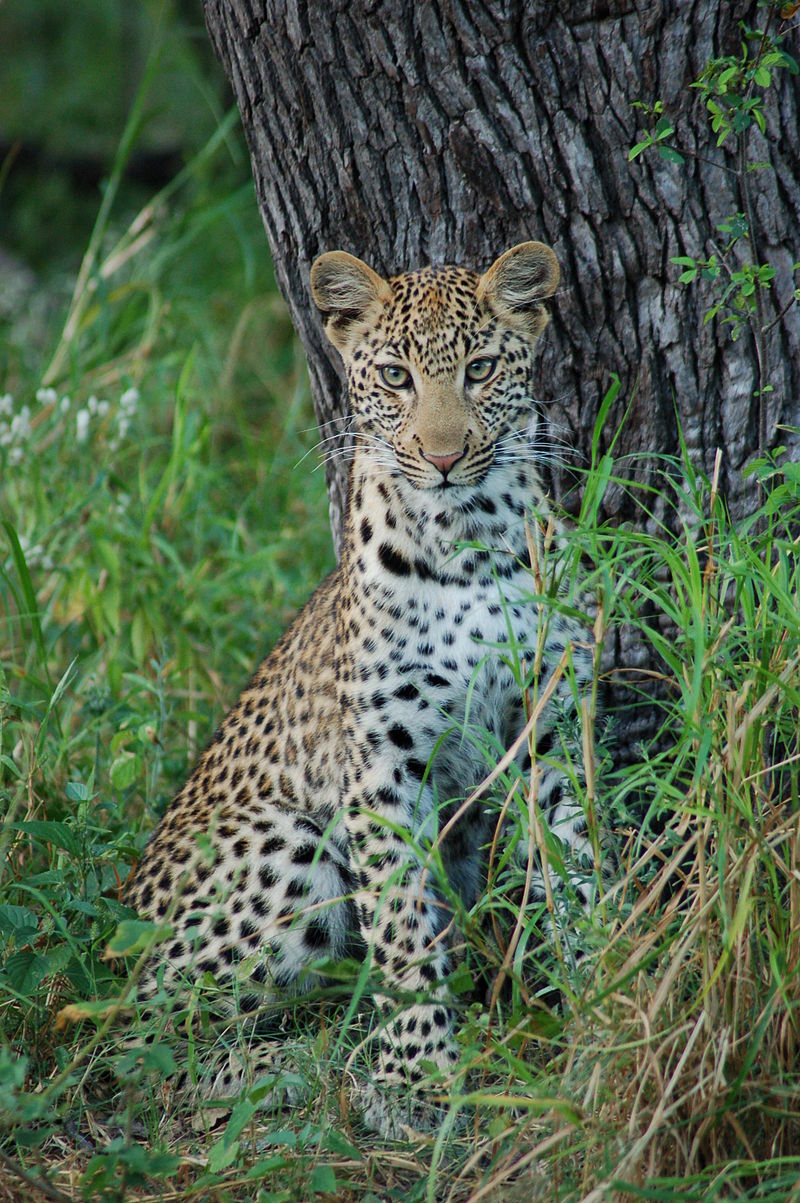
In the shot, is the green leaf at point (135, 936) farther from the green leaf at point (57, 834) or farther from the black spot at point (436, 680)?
the black spot at point (436, 680)

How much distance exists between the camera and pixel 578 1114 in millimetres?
2779

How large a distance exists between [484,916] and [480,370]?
167 centimetres

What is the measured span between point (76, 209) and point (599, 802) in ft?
29.0

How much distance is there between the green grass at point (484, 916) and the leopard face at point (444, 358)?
0.41 metres

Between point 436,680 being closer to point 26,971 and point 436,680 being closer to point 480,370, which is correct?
point 480,370

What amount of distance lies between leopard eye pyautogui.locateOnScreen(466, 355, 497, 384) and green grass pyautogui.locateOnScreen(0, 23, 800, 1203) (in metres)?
0.48

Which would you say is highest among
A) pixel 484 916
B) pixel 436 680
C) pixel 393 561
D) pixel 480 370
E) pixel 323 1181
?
pixel 480 370

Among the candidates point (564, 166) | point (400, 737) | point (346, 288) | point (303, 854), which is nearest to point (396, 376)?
point (346, 288)

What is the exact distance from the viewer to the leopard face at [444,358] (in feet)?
12.4

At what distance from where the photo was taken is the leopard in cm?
377

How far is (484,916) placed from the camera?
417cm

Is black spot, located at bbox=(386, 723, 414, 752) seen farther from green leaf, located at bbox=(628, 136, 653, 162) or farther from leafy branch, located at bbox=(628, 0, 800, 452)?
green leaf, located at bbox=(628, 136, 653, 162)

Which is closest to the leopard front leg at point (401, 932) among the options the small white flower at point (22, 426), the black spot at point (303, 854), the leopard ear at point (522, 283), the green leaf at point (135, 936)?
the black spot at point (303, 854)

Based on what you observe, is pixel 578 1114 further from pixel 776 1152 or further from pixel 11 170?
pixel 11 170
